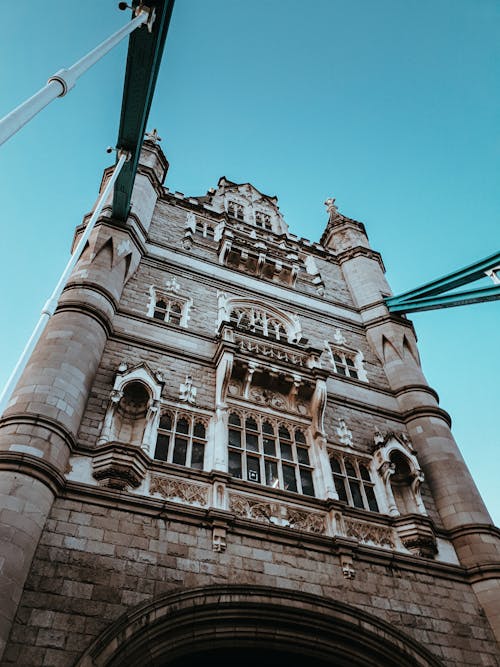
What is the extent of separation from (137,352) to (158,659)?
648 cm

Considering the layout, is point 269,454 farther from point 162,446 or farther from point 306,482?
point 162,446

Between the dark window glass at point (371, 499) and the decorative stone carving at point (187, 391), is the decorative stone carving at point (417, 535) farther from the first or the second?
the decorative stone carving at point (187, 391)

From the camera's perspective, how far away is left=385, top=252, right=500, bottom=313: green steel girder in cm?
1655

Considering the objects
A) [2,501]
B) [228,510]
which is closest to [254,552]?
[228,510]

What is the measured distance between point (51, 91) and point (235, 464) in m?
7.54

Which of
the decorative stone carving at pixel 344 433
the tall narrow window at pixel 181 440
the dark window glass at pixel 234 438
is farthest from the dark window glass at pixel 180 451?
the decorative stone carving at pixel 344 433

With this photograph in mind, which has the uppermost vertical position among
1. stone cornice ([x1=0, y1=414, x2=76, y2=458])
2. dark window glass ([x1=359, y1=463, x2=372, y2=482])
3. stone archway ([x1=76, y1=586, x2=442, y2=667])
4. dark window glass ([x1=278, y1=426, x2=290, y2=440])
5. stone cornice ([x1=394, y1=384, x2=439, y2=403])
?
stone cornice ([x1=394, y1=384, x2=439, y2=403])

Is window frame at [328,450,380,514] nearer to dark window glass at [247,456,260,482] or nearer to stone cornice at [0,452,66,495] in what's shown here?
dark window glass at [247,456,260,482]

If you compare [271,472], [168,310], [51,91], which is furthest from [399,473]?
[51,91]

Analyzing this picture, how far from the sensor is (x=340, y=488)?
11617 millimetres

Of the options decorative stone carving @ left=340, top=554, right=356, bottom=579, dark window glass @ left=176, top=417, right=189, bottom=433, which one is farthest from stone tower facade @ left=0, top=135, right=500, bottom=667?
dark window glass @ left=176, top=417, right=189, bottom=433

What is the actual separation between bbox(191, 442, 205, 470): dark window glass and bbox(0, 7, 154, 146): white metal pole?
6868 millimetres

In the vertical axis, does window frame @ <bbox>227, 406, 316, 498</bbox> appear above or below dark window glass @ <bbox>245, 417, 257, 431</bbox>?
below

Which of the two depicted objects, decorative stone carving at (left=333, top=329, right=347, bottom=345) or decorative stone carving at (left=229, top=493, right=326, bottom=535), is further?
decorative stone carving at (left=333, top=329, right=347, bottom=345)
